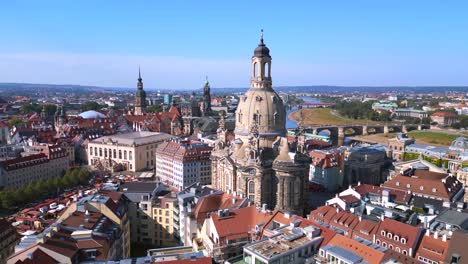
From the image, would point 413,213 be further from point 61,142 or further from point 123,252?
point 61,142

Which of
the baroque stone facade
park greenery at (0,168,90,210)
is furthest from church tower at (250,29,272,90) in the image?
park greenery at (0,168,90,210)

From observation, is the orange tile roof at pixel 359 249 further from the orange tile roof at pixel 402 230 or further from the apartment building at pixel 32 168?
the apartment building at pixel 32 168

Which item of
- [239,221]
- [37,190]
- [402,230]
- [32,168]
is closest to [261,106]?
[239,221]

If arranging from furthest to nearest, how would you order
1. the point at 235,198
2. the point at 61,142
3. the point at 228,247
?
the point at 61,142
the point at 235,198
the point at 228,247

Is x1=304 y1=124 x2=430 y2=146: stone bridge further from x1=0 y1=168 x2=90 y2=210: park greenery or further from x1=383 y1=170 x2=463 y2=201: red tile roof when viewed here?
x1=0 y1=168 x2=90 y2=210: park greenery

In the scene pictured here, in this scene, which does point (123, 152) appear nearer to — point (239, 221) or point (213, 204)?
point (213, 204)

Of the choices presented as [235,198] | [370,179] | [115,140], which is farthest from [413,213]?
[115,140]
